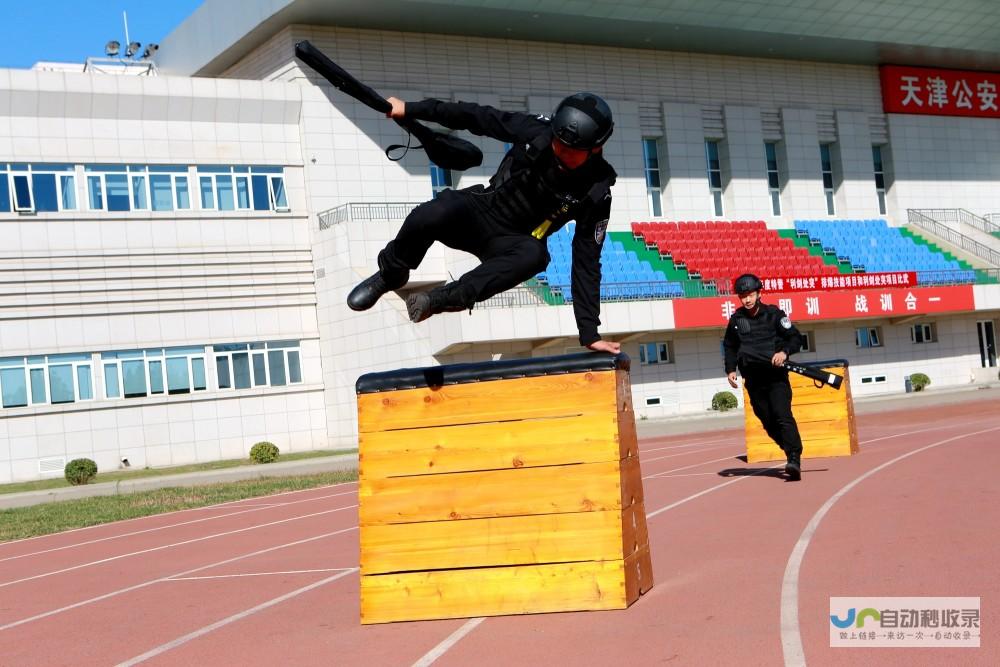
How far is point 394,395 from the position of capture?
23.8ft

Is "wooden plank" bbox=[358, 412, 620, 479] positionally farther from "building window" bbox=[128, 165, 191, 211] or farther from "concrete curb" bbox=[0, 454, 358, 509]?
"building window" bbox=[128, 165, 191, 211]

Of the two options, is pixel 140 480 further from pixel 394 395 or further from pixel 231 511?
pixel 394 395

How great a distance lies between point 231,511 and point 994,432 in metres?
11.8

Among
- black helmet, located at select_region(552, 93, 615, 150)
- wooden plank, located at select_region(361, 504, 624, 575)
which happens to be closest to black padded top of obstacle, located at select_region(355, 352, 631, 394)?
wooden plank, located at select_region(361, 504, 624, 575)

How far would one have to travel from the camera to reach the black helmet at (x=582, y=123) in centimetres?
650

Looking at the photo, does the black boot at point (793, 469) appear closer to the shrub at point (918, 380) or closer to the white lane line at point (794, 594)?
the white lane line at point (794, 594)

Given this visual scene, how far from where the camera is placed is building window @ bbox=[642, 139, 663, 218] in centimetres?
4272

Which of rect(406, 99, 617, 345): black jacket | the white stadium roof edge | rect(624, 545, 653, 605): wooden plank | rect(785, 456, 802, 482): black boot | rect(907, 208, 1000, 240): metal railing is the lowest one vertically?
rect(785, 456, 802, 482): black boot

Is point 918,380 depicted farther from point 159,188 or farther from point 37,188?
point 37,188

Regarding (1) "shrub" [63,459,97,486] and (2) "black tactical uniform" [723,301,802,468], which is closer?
(2) "black tactical uniform" [723,301,802,468]

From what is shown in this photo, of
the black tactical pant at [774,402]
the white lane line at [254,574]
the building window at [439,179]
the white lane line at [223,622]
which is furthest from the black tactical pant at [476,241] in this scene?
the building window at [439,179]

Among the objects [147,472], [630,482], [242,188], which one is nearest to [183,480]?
[147,472]

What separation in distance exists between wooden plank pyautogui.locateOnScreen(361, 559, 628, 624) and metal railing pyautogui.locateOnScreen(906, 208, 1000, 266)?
4201 centimetres

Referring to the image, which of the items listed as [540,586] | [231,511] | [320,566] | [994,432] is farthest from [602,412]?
[994,432]
